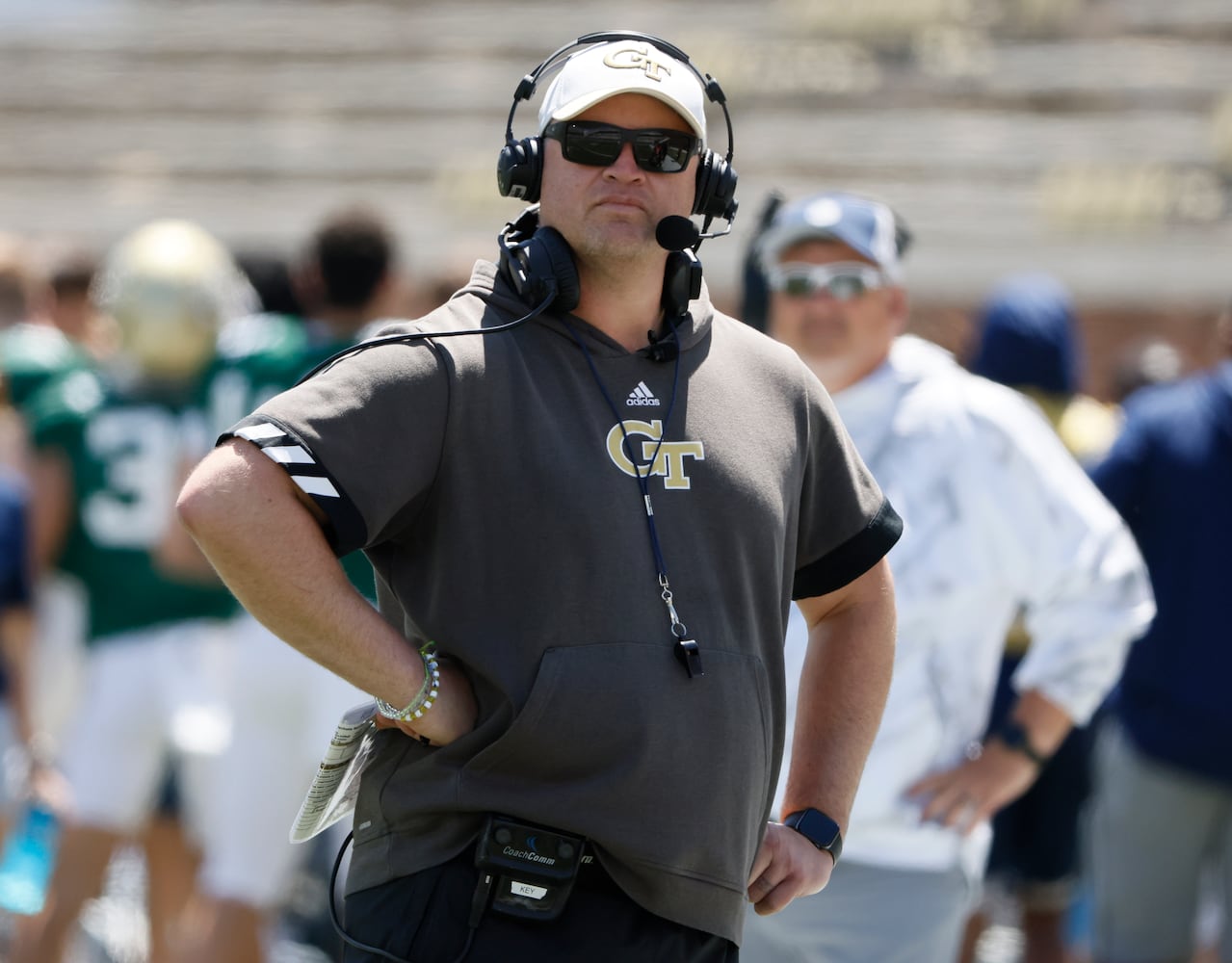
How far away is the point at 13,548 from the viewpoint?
227 inches

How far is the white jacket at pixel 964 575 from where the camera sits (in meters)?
3.86

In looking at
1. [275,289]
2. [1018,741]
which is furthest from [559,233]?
[275,289]

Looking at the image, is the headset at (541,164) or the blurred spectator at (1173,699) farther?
the blurred spectator at (1173,699)

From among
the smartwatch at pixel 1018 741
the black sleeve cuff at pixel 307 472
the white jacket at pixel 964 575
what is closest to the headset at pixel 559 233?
the black sleeve cuff at pixel 307 472

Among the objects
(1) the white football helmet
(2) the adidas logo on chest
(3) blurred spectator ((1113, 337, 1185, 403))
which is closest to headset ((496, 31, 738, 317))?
(2) the adidas logo on chest

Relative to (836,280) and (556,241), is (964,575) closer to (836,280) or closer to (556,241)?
(836,280)

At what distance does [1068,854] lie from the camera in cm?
601

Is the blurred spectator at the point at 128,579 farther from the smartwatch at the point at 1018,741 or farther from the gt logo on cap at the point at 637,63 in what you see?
the gt logo on cap at the point at 637,63

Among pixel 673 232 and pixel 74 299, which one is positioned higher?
pixel 673 232

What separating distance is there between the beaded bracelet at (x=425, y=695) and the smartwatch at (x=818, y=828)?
72cm

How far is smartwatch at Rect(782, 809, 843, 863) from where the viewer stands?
282cm

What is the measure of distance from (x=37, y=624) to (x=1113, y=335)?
275 inches

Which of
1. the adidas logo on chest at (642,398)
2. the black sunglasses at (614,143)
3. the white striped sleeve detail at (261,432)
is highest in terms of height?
the black sunglasses at (614,143)

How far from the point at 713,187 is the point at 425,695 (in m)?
0.94
